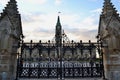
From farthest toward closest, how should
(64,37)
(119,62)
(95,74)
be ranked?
(64,37) → (95,74) → (119,62)

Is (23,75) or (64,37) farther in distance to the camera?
(64,37)

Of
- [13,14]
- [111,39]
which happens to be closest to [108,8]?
[111,39]

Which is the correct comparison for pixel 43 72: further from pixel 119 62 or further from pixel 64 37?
pixel 119 62

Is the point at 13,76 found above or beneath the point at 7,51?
beneath

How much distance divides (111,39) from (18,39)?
504 centimetres

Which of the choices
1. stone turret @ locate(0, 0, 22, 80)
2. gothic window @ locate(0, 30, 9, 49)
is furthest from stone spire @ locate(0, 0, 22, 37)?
gothic window @ locate(0, 30, 9, 49)

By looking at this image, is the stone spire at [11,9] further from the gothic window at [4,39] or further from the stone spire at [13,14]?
the gothic window at [4,39]

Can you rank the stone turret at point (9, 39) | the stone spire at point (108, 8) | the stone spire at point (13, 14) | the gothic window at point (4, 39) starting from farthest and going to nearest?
the stone spire at point (108, 8) < the stone spire at point (13, 14) < the gothic window at point (4, 39) < the stone turret at point (9, 39)

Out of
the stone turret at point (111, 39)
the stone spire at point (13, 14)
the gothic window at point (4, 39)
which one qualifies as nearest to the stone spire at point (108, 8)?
the stone turret at point (111, 39)

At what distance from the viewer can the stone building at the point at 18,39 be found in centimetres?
886

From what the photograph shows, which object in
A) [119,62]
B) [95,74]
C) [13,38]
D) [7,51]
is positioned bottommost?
[95,74]

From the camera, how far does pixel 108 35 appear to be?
934 centimetres

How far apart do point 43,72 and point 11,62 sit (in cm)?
177

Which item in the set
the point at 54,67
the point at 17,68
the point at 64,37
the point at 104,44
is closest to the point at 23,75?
the point at 17,68
